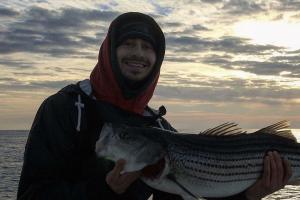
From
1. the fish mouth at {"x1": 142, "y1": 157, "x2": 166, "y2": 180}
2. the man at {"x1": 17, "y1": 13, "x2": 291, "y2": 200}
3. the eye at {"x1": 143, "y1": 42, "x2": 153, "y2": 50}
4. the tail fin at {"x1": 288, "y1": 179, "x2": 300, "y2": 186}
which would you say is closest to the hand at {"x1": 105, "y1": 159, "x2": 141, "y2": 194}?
the man at {"x1": 17, "y1": 13, "x2": 291, "y2": 200}

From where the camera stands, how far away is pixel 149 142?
620 centimetres

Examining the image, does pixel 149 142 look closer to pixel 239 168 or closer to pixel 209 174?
pixel 209 174

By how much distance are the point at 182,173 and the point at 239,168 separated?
37.4 inches

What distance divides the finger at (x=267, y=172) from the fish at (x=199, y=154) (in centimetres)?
6

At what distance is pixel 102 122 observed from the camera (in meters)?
6.64

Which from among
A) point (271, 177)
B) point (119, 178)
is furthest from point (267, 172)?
point (119, 178)

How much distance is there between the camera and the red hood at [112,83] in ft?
23.5

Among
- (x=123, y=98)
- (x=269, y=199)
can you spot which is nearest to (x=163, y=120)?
(x=123, y=98)

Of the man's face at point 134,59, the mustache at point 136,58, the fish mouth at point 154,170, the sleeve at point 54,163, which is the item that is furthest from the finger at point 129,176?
the mustache at point 136,58

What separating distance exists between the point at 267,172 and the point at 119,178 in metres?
2.36

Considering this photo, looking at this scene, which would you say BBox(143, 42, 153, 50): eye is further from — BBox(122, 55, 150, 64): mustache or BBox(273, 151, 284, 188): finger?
BBox(273, 151, 284, 188): finger

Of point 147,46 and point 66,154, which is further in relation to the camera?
point 147,46

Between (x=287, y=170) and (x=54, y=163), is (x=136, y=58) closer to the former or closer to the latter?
(x=54, y=163)

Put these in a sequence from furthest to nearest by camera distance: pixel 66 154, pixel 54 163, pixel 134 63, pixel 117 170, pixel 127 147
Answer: pixel 134 63
pixel 66 154
pixel 54 163
pixel 127 147
pixel 117 170
